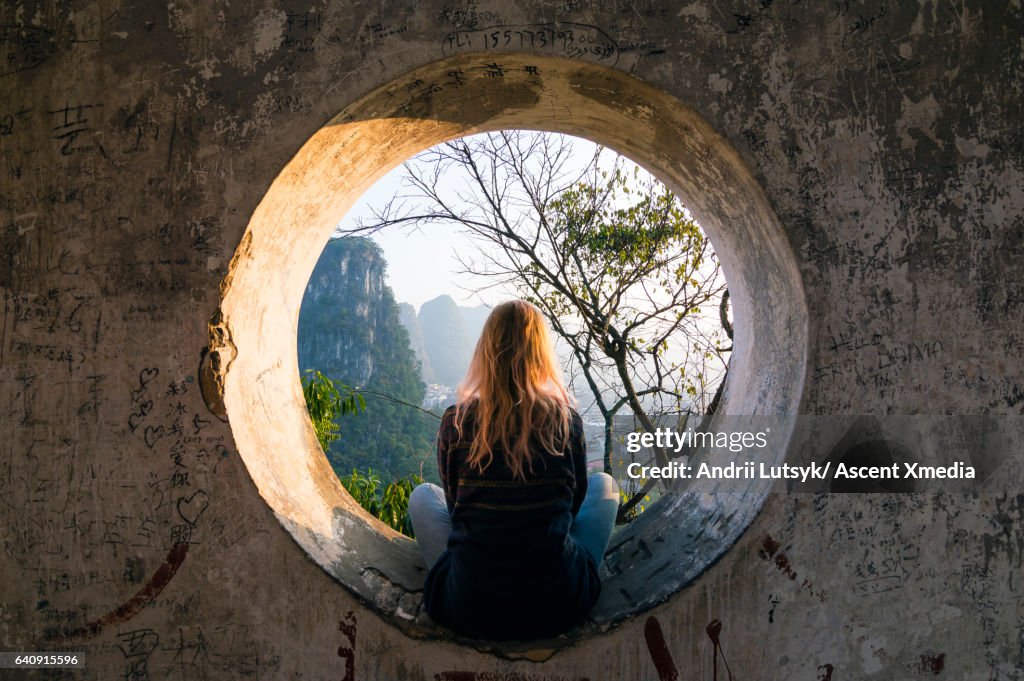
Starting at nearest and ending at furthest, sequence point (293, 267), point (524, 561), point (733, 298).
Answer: point (524, 561), point (293, 267), point (733, 298)

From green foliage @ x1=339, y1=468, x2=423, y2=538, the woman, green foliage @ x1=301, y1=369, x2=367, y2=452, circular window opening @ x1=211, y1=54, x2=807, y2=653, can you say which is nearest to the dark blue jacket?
the woman

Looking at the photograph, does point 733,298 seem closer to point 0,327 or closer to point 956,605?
point 956,605

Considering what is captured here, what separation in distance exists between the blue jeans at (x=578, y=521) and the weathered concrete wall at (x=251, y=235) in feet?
0.91

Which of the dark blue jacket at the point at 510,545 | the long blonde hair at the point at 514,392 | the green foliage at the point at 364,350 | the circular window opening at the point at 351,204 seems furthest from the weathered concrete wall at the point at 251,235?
the green foliage at the point at 364,350

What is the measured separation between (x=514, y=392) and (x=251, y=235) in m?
1.14

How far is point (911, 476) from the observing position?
2.39m

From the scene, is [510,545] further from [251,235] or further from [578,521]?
[251,235]

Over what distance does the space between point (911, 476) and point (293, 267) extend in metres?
2.62

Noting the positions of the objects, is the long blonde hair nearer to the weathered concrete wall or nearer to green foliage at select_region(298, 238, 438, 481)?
the weathered concrete wall

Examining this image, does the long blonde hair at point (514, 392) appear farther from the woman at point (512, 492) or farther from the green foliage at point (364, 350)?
the green foliage at point (364, 350)

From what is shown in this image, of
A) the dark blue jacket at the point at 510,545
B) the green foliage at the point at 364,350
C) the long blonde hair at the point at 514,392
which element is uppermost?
the green foliage at the point at 364,350

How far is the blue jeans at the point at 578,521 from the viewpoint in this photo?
8.23 ft

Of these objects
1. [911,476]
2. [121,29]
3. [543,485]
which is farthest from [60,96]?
[911,476]

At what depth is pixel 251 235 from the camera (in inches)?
95.6
